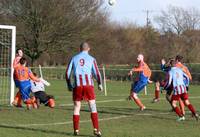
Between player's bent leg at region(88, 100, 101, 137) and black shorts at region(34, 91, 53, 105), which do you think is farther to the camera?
black shorts at region(34, 91, 53, 105)

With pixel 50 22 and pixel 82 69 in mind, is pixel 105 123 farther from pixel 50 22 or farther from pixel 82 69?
pixel 50 22

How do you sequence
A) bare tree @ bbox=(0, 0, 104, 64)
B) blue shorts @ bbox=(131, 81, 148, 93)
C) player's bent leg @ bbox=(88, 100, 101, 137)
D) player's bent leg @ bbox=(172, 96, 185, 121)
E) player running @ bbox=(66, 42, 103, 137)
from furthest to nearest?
bare tree @ bbox=(0, 0, 104, 64), blue shorts @ bbox=(131, 81, 148, 93), player's bent leg @ bbox=(172, 96, 185, 121), player running @ bbox=(66, 42, 103, 137), player's bent leg @ bbox=(88, 100, 101, 137)

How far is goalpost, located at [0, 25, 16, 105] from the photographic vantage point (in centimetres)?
2053

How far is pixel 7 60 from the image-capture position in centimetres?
2744

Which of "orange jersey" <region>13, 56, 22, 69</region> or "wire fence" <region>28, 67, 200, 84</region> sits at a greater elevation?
"wire fence" <region>28, 67, 200, 84</region>

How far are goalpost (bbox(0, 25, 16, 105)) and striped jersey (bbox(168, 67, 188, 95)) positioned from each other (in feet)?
21.1

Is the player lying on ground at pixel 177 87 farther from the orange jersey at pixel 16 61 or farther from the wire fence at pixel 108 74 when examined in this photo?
the wire fence at pixel 108 74

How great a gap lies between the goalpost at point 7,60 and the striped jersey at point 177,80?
6.44m

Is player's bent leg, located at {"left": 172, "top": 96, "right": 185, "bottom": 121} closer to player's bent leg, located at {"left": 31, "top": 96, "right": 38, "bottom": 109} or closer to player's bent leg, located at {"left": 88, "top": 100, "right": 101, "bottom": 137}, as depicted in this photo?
player's bent leg, located at {"left": 88, "top": 100, "right": 101, "bottom": 137}

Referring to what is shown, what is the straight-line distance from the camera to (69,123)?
48.7 feet

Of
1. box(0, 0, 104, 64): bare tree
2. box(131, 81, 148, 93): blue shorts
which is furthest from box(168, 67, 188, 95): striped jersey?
box(0, 0, 104, 64): bare tree

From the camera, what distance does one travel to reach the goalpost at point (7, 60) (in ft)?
67.4

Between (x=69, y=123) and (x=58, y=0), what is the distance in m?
37.7

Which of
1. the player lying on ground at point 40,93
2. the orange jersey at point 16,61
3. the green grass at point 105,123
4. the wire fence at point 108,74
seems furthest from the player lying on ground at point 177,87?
the wire fence at point 108,74
